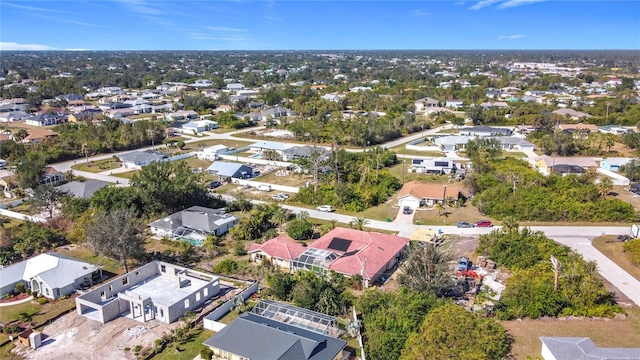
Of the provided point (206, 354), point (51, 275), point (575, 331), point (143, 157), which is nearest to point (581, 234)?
point (575, 331)

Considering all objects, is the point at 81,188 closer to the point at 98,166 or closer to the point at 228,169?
the point at 228,169

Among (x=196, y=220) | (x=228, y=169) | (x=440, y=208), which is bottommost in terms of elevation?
(x=440, y=208)

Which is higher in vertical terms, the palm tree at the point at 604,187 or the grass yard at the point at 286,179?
the palm tree at the point at 604,187

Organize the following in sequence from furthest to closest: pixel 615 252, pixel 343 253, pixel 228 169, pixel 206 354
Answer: pixel 228 169 < pixel 615 252 < pixel 343 253 < pixel 206 354

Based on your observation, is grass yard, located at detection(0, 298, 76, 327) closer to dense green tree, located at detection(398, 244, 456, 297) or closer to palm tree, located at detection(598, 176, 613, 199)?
dense green tree, located at detection(398, 244, 456, 297)

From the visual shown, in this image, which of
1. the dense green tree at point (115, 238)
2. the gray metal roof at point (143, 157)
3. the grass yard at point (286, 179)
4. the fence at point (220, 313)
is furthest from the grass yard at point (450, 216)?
the gray metal roof at point (143, 157)

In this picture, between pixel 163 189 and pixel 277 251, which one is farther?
pixel 163 189

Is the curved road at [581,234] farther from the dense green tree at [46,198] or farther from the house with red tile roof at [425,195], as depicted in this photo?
the dense green tree at [46,198]
